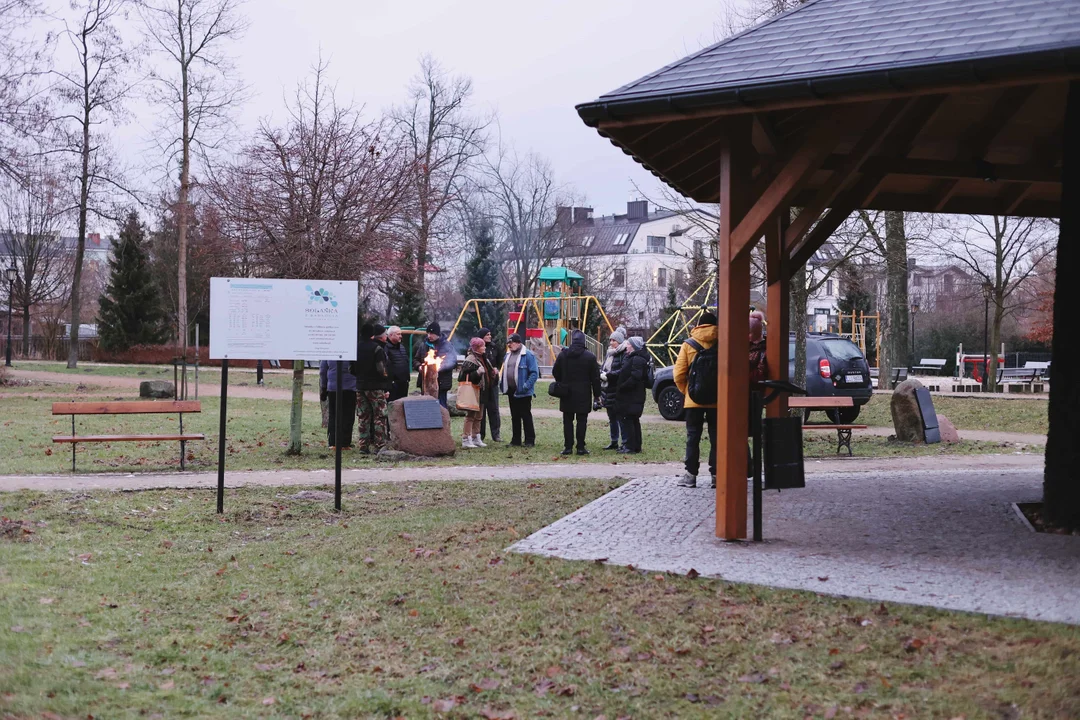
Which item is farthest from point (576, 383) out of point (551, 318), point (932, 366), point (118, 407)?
point (932, 366)

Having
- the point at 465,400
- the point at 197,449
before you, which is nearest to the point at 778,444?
the point at 465,400

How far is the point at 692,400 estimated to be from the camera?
35.5ft

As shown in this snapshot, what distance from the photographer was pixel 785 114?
29.1 ft

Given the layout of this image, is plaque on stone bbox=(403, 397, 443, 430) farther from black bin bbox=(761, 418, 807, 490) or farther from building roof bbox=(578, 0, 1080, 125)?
building roof bbox=(578, 0, 1080, 125)

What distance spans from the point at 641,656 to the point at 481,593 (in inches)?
61.6

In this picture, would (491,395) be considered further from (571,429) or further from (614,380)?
(614,380)

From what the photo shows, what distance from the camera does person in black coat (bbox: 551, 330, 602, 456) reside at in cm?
1572

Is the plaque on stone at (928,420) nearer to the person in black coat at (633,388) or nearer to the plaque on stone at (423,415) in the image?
the person in black coat at (633,388)

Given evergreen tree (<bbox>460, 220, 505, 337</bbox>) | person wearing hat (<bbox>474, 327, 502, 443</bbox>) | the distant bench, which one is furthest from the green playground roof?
person wearing hat (<bbox>474, 327, 502, 443</bbox>)

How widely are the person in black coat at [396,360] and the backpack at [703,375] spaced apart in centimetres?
598

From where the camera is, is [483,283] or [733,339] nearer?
[733,339]

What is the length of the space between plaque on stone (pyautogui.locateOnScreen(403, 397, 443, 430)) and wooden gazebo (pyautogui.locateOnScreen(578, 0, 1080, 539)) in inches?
213

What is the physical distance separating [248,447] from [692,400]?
7.98 m

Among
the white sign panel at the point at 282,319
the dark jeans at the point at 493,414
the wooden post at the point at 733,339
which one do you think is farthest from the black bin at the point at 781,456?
the dark jeans at the point at 493,414
